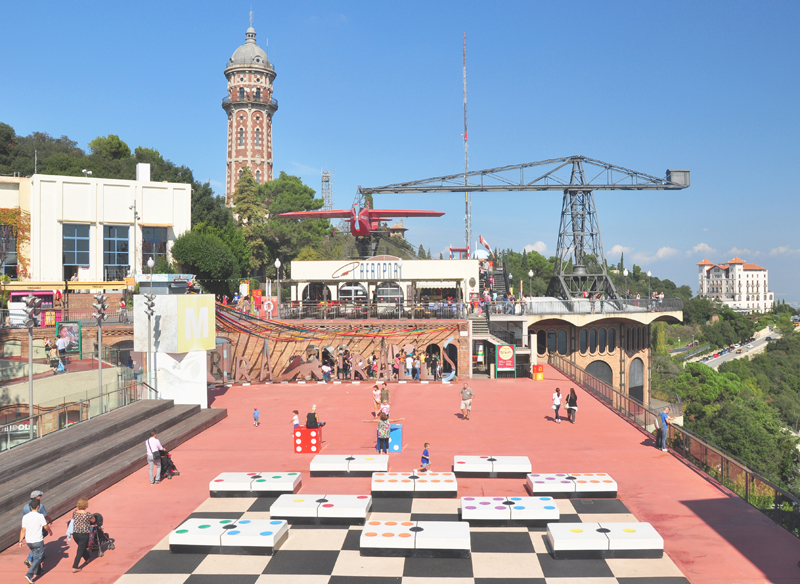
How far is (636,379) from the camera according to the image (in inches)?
1794

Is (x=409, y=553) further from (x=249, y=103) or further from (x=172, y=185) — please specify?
(x=249, y=103)

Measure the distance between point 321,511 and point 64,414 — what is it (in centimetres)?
1037

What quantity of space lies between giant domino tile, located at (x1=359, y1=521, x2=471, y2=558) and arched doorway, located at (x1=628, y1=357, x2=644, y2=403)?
1453 inches

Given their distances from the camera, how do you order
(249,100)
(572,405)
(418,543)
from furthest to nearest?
(249,100) < (572,405) < (418,543)

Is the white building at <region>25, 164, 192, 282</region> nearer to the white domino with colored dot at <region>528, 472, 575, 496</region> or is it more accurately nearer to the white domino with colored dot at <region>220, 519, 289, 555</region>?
the white domino with colored dot at <region>220, 519, 289, 555</region>

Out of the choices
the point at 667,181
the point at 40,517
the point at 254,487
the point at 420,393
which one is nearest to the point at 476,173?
the point at 667,181

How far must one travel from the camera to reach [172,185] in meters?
50.0

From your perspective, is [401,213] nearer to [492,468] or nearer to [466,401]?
[466,401]

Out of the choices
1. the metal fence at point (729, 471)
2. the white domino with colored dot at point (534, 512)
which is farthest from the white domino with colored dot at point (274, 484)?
the metal fence at point (729, 471)

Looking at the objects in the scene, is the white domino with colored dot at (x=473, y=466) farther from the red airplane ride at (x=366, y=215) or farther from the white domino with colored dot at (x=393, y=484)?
the red airplane ride at (x=366, y=215)

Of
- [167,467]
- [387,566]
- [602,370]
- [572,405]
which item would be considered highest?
[572,405]

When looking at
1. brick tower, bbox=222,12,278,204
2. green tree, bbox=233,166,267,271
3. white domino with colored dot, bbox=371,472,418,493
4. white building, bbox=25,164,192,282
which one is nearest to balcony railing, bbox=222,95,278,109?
brick tower, bbox=222,12,278,204

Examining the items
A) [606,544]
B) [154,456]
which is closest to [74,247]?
[154,456]

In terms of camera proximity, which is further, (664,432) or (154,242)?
(154,242)
